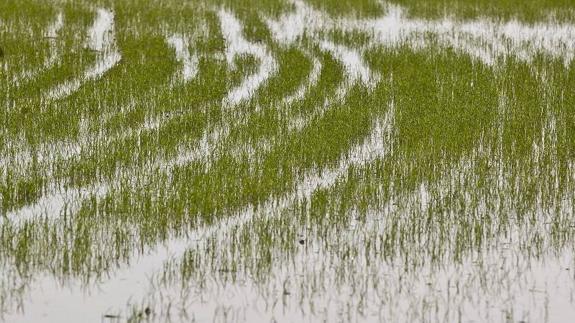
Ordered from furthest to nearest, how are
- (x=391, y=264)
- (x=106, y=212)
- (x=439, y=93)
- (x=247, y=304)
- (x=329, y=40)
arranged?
(x=329, y=40), (x=439, y=93), (x=106, y=212), (x=391, y=264), (x=247, y=304)

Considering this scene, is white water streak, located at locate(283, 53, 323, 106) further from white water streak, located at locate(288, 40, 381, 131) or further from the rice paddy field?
white water streak, located at locate(288, 40, 381, 131)

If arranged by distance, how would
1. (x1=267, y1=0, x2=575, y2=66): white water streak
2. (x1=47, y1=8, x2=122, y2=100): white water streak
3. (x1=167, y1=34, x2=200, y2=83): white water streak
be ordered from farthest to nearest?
(x1=267, y1=0, x2=575, y2=66): white water streak → (x1=167, y1=34, x2=200, y2=83): white water streak → (x1=47, y1=8, x2=122, y2=100): white water streak

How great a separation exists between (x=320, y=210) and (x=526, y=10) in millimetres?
10994

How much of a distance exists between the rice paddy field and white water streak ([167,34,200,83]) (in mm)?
37

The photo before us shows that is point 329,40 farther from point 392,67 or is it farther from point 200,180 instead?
point 200,180

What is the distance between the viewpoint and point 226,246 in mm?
5961

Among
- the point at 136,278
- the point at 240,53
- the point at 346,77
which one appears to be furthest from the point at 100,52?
the point at 136,278

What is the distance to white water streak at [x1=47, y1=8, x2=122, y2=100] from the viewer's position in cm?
1041

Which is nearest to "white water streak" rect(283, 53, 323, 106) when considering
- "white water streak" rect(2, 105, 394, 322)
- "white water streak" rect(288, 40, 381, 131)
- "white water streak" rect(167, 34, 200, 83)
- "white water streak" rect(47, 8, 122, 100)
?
"white water streak" rect(288, 40, 381, 131)

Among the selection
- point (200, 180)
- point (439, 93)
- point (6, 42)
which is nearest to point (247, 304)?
point (200, 180)

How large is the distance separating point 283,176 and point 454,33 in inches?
304

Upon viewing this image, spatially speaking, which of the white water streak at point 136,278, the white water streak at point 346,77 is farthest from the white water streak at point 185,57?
the white water streak at point 136,278

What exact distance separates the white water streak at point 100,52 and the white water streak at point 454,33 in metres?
2.28

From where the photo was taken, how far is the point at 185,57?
40.5 ft
